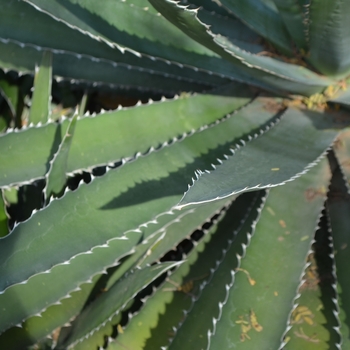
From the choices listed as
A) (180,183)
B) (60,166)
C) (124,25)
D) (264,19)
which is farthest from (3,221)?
(264,19)

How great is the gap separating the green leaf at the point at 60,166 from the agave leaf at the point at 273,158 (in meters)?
0.31

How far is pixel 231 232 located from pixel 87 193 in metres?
0.40

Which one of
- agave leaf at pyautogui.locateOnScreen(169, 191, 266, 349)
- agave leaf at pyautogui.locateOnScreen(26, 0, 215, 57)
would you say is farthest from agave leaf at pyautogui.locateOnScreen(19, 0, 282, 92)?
agave leaf at pyautogui.locateOnScreen(169, 191, 266, 349)

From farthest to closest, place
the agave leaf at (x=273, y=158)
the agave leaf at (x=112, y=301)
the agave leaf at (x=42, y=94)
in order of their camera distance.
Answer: the agave leaf at (x=42, y=94)
the agave leaf at (x=112, y=301)
the agave leaf at (x=273, y=158)

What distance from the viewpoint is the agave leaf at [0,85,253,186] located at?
930mm

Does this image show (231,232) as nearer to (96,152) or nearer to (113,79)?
(96,152)

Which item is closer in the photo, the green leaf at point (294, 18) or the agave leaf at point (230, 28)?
the green leaf at point (294, 18)

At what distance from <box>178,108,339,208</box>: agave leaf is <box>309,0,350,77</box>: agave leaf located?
131 mm

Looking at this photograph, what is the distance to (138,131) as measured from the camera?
103 cm

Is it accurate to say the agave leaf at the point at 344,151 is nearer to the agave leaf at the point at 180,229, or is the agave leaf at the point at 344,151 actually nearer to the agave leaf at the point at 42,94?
the agave leaf at the point at 180,229

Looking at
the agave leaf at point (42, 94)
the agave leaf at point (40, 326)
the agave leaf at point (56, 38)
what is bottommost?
the agave leaf at point (40, 326)

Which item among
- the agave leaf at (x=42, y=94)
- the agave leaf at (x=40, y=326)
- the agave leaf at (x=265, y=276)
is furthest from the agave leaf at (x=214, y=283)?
the agave leaf at (x=42, y=94)

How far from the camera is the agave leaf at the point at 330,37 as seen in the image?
2.58ft

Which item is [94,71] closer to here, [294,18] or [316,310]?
[294,18]
